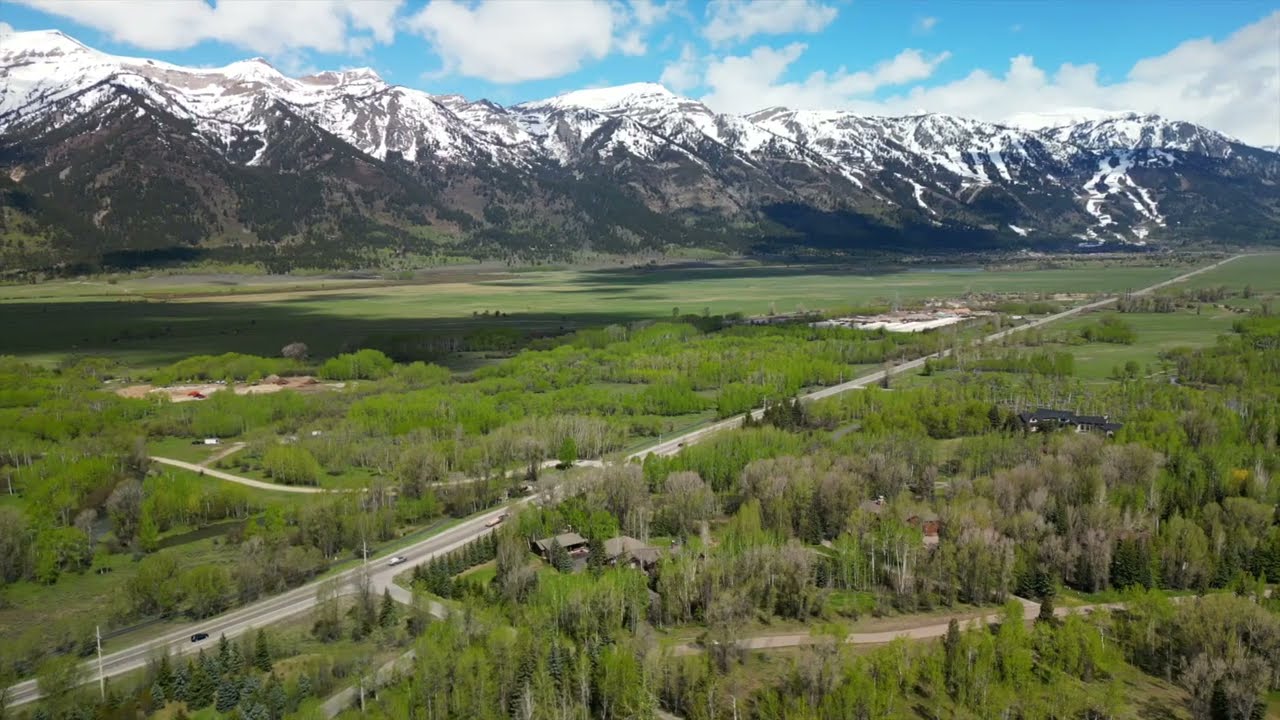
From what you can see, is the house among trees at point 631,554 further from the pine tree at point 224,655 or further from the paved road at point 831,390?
the pine tree at point 224,655

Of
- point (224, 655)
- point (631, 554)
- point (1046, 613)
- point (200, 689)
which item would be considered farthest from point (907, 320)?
point (200, 689)

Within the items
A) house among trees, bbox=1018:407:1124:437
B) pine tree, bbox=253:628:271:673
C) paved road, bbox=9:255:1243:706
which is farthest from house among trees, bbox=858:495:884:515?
pine tree, bbox=253:628:271:673

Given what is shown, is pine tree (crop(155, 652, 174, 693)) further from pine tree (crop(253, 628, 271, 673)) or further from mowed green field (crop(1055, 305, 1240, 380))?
mowed green field (crop(1055, 305, 1240, 380))

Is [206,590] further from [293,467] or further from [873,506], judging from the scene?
[873,506]

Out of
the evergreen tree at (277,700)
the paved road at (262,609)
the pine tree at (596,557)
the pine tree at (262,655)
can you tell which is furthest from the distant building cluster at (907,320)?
the evergreen tree at (277,700)

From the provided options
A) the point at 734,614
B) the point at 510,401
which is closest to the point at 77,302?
the point at 510,401
